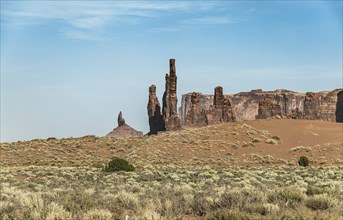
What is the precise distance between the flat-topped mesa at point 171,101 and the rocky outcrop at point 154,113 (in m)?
8.32

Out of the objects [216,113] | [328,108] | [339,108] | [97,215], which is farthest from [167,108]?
[97,215]

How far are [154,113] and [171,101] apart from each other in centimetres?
1546

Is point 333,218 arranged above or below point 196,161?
above

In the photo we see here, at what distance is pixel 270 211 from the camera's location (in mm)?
10711

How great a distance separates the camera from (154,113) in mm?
142750

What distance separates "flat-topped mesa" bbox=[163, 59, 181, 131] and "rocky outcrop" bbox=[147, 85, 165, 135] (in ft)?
27.3

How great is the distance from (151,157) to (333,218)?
53.8 m

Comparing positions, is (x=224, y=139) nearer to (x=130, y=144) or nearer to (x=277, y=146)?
(x=277, y=146)

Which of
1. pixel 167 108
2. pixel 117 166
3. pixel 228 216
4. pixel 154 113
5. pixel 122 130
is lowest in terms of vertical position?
pixel 122 130

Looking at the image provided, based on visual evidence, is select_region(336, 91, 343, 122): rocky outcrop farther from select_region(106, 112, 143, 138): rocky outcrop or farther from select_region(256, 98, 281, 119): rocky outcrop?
select_region(106, 112, 143, 138): rocky outcrop

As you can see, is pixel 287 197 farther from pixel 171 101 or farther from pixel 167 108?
pixel 171 101

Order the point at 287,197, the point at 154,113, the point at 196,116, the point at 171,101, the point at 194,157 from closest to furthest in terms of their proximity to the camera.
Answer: the point at 287,197 → the point at 194,157 → the point at 171,101 → the point at 154,113 → the point at 196,116

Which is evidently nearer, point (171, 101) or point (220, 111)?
point (171, 101)

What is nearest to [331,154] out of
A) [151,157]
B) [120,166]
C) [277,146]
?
[277,146]
